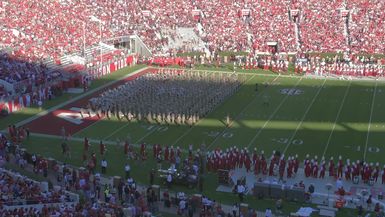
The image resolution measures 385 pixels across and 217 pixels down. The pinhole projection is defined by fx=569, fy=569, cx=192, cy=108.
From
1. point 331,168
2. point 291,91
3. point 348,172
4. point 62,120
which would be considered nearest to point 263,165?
point 331,168

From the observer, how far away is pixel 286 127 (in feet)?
75.9

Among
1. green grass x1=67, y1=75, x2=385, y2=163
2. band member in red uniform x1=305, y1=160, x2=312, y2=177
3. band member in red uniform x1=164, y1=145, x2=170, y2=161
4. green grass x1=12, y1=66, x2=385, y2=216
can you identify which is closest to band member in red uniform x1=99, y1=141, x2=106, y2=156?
green grass x1=12, y1=66, x2=385, y2=216

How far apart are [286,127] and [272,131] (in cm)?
82

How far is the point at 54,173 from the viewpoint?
18375 millimetres

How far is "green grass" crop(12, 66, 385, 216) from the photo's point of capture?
19.9 m

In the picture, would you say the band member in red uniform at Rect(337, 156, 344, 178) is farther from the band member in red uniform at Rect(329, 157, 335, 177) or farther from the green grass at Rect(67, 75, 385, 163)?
the green grass at Rect(67, 75, 385, 163)

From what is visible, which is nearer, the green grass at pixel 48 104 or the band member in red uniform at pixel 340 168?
the band member in red uniform at pixel 340 168

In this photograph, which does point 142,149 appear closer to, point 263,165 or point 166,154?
point 166,154

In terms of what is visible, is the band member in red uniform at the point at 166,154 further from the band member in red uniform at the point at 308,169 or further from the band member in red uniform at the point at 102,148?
the band member in red uniform at the point at 308,169

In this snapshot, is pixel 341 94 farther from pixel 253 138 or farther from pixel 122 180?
pixel 122 180

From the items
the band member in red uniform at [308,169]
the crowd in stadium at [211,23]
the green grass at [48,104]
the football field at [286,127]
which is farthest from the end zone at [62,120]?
the band member in red uniform at [308,169]

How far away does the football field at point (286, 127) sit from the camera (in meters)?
20.9

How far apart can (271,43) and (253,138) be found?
64.7 ft

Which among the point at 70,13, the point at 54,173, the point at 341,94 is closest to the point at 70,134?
the point at 54,173
